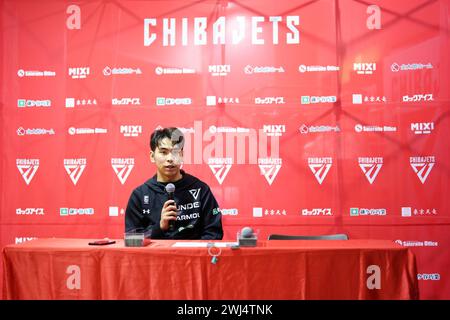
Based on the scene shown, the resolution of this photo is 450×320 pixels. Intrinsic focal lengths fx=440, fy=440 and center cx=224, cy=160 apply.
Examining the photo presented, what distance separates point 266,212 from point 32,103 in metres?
2.45

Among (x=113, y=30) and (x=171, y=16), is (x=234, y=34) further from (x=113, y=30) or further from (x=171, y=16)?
(x=113, y=30)

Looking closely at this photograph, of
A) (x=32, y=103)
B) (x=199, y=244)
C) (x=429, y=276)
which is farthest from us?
(x=32, y=103)

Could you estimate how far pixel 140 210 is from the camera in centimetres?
328

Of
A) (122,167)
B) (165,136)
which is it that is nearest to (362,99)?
(165,136)

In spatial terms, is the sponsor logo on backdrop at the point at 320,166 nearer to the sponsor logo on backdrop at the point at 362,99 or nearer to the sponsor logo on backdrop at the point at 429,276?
the sponsor logo on backdrop at the point at 362,99

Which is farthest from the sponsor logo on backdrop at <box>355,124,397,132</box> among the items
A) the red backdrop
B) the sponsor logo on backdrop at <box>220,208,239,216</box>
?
the sponsor logo on backdrop at <box>220,208,239,216</box>

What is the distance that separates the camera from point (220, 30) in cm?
412

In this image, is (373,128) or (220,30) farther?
(220,30)

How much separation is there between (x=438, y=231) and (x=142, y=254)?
2.81m

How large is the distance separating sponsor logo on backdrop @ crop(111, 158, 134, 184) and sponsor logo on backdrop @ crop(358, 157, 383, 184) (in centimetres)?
214

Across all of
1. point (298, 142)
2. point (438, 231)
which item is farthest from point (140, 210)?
point (438, 231)

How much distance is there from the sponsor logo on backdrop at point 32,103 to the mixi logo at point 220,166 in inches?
64.5

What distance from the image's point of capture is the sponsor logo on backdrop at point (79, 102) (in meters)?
4.16

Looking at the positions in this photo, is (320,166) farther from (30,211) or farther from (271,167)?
(30,211)
